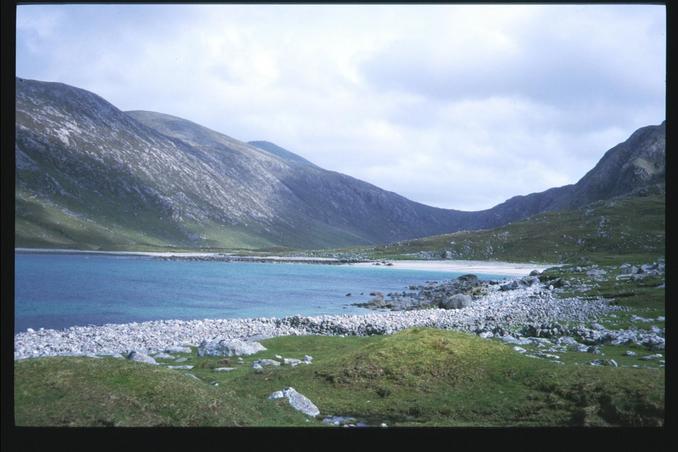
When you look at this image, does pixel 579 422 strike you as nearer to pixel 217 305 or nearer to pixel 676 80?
pixel 676 80

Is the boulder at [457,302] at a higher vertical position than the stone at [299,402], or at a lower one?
lower

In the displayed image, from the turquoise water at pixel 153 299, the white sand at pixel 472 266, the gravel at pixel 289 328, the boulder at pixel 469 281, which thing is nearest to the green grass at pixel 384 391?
the gravel at pixel 289 328

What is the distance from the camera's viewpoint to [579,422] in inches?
490

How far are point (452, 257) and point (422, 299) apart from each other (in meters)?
131

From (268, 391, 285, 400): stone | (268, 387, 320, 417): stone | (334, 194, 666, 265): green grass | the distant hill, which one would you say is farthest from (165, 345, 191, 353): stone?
the distant hill

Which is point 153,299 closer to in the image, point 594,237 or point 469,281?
point 469,281

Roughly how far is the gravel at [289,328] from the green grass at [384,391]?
14.7 metres

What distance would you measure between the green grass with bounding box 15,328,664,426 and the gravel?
579 inches

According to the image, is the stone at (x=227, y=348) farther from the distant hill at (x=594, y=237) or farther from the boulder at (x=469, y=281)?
the distant hill at (x=594, y=237)

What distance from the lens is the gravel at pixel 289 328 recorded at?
3234 cm

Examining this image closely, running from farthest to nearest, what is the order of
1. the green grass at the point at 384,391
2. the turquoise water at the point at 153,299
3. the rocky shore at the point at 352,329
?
the turquoise water at the point at 153,299 → the rocky shore at the point at 352,329 → the green grass at the point at 384,391

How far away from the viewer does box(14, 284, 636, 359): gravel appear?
3234 centimetres

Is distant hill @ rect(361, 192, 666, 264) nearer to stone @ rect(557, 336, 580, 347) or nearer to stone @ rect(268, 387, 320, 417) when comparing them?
stone @ rect(557, 336, 580, 347)

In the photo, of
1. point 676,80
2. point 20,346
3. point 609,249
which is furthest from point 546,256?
point 676,80
